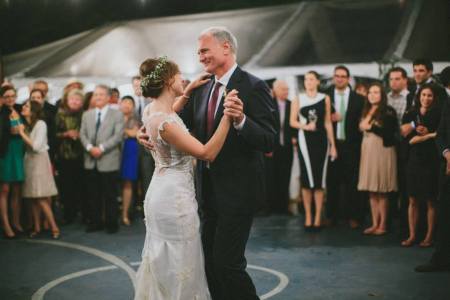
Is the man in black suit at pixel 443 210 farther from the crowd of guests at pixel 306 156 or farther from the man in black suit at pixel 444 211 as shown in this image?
the crowd of guests at pixel 306 156

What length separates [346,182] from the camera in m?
7.09

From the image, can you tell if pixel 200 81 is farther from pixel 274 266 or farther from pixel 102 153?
pixel 102 153

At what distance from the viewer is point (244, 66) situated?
925 cm

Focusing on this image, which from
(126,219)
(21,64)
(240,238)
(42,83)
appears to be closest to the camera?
(240,238)

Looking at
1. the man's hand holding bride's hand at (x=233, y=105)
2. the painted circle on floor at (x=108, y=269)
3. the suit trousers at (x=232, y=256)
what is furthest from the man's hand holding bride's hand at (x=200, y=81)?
the painted circle on floor at (x=108, y=269)

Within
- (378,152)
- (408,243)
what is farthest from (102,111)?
(408,243)

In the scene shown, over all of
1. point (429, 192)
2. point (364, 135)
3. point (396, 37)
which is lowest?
point (429, 192)

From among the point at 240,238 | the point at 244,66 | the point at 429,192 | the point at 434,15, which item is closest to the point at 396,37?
the point at 434,15

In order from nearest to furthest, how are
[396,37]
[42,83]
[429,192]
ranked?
1. [429,192]
2. [42,83]
3. [396,37]

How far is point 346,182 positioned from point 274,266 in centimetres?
221

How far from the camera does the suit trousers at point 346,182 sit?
6902mm

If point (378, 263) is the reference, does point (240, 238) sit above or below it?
above

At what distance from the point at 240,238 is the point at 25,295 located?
2204mm

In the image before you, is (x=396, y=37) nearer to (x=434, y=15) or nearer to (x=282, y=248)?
(x=434, y=15)
